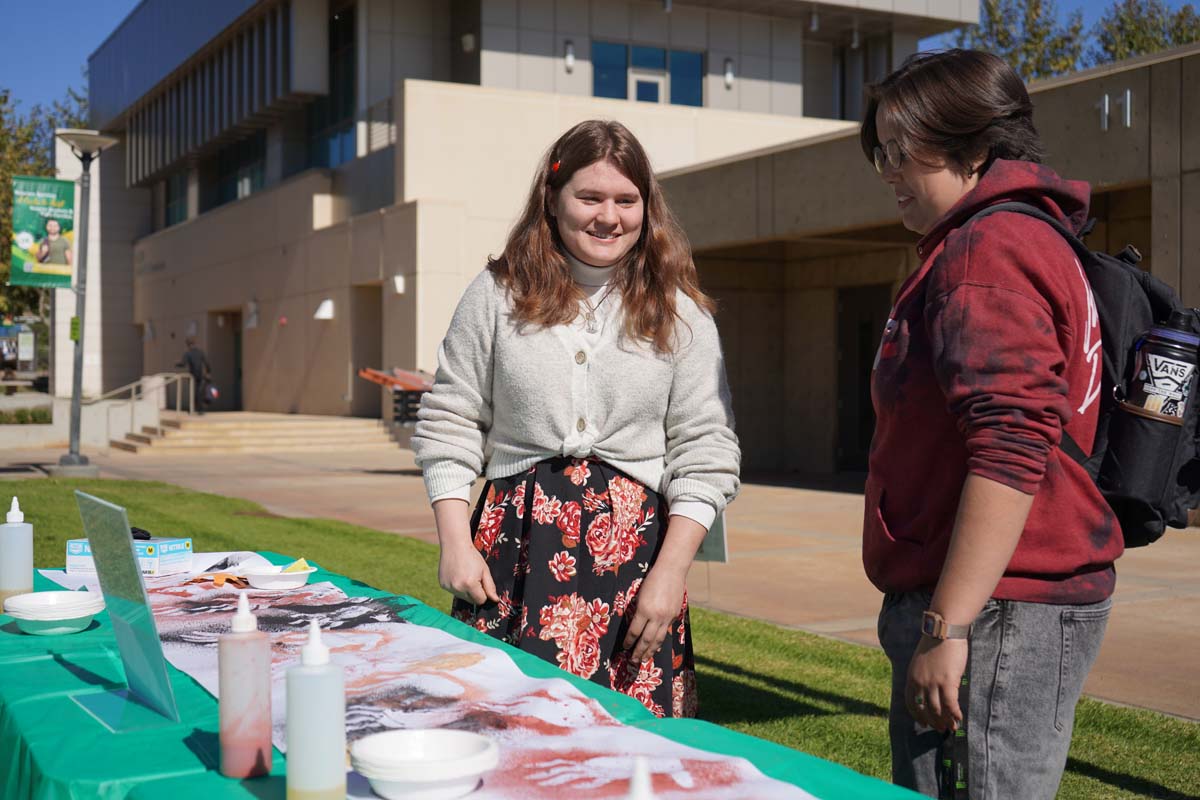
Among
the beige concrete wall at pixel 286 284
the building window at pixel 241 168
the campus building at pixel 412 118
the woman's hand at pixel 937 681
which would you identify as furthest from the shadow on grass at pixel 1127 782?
the building window at pixel 241 168

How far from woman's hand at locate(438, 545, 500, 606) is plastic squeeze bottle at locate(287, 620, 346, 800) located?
123 centimetres

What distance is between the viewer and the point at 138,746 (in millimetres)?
1881

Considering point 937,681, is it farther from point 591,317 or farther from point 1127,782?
point 1127,782

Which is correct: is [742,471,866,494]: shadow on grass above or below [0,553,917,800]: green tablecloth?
below

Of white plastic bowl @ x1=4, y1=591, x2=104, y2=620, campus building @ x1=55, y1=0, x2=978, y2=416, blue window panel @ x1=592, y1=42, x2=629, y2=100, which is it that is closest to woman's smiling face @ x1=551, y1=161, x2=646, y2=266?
white plastic bowl @ x1=4, y1=591, x2=104, y2=620

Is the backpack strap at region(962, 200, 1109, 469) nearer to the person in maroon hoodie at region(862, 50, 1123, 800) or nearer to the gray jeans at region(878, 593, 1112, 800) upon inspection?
the person in maroon hoodie at region(862, 50, 1123, 800)

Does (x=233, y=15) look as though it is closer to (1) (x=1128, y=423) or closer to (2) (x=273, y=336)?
(2) (x=273, y=336)

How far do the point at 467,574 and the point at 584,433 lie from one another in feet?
1.35

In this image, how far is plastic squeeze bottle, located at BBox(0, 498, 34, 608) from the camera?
118 inches

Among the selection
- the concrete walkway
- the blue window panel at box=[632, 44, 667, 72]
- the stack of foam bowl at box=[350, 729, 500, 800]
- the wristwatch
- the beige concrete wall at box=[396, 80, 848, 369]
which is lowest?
the concrete walkway

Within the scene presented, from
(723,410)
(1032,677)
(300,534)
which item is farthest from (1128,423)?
(300,534)

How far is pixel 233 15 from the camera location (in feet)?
101

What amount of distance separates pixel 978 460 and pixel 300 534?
909 centimetres

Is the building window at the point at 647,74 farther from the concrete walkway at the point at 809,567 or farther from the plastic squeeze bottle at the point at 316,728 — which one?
the plastic squeeze bottle at the point at 316,728
